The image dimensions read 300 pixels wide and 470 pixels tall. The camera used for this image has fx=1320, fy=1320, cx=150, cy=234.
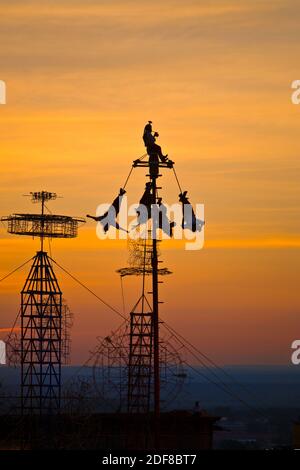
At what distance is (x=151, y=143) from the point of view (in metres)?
38.1

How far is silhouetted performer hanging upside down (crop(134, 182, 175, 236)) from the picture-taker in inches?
1505

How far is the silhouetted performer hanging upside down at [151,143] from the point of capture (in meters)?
37.7

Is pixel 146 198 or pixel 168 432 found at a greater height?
pixel 146 198

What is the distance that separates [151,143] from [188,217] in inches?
94.7

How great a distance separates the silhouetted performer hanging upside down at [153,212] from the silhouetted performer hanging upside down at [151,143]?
889mm

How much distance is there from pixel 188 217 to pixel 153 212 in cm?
106

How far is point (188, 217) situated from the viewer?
38406mm

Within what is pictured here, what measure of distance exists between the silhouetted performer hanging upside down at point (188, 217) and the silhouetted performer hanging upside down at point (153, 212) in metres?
0.61

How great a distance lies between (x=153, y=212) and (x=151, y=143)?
6.74 ft

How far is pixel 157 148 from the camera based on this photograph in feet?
124

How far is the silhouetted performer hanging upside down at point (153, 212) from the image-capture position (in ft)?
125
